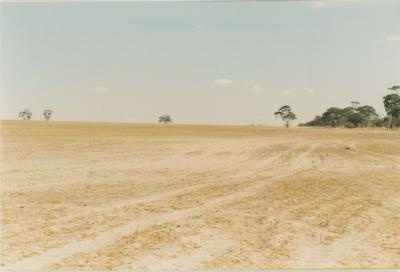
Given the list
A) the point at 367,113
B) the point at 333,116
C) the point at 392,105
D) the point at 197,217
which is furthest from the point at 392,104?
the point at 197,217

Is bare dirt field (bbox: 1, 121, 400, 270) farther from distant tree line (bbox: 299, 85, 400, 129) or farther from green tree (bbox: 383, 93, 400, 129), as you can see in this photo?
distant tree line (bbox: 299, 85, 400, 129)

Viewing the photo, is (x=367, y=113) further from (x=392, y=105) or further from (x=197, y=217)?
(x=197, y=217)

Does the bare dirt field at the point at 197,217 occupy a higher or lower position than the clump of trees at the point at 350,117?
lower

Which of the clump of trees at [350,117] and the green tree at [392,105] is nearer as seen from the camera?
the green tree at [392,105]

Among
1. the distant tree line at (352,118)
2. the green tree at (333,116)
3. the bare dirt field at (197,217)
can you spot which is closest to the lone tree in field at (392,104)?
the distant tree line at (352,118)

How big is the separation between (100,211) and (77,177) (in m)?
5.01

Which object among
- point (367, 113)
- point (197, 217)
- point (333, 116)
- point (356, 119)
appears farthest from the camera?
point (333, 116)

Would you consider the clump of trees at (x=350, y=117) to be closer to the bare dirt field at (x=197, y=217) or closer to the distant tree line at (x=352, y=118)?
the distant tree line at (x=352, y=118)

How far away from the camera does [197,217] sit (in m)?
9.27

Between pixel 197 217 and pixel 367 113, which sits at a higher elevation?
pixel 367 113

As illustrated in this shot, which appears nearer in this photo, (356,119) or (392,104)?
(392,104)

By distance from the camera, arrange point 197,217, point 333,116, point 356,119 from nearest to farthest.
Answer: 1. point 197,217
2. point 356,119
3. point 333,116

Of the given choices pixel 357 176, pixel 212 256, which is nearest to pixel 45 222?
pixel 212 256

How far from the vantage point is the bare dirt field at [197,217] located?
6.92m
